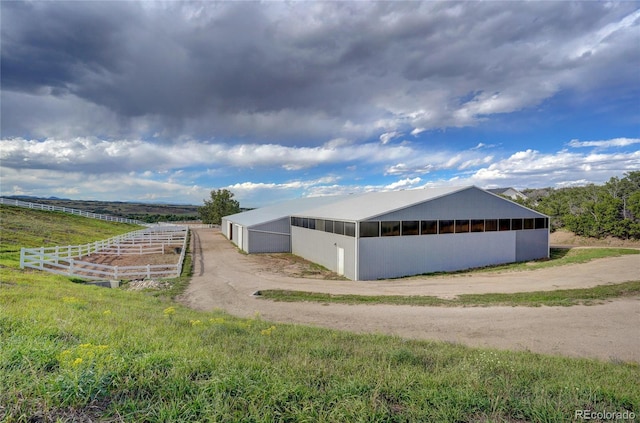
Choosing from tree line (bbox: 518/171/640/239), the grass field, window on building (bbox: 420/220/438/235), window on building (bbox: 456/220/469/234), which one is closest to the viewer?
the grass field

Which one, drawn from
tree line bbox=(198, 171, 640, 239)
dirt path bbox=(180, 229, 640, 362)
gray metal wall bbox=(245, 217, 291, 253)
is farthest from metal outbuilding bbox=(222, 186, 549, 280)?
tree line bbox=(198, 171, 640, 239)

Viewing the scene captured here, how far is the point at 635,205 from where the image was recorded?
33062 millimetres

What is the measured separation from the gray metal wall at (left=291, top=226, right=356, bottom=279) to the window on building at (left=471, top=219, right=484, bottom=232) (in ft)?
29.2

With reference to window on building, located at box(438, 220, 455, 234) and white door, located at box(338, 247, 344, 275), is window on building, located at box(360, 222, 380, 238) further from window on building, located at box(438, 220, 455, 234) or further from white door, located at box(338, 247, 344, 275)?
window on building, located at box(438, 220, 455, 234)

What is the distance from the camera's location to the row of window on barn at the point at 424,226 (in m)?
18.6

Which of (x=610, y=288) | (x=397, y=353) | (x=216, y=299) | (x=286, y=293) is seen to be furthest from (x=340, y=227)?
(x=397, y=353)

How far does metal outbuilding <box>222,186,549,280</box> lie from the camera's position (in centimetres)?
1864

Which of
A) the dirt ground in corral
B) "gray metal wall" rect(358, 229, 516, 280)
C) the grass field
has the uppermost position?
"gray metal wall" rect(358, 229, 516, 280)

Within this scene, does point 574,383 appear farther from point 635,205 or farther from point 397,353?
point 635,205

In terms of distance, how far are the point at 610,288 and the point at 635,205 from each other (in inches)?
1066

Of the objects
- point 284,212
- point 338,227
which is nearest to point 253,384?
point 338,227

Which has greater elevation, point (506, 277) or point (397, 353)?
point (397, 353)

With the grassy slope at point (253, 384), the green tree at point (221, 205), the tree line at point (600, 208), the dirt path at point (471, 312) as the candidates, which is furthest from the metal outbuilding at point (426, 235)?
the green tree at point (221, 205)

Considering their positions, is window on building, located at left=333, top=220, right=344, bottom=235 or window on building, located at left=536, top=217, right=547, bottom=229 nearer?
window on building, located at left=333, top=220, right=344, bottom=235
